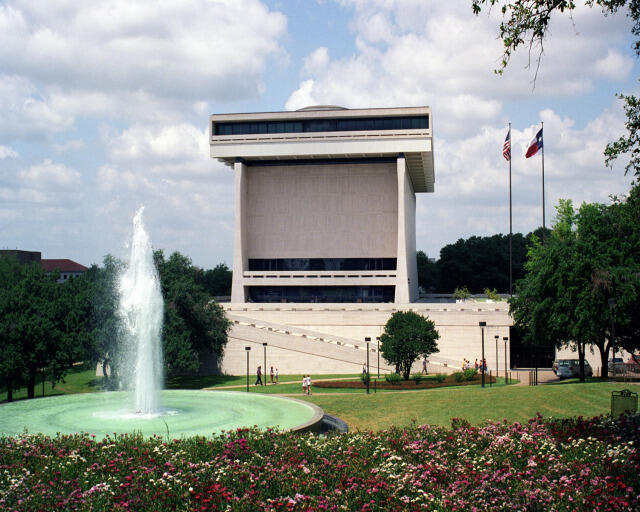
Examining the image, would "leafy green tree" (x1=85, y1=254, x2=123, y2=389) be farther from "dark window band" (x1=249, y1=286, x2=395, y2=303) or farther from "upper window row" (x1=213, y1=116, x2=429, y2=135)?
"upper window row" (x1=213, y1=116, x2=429, y2=135)

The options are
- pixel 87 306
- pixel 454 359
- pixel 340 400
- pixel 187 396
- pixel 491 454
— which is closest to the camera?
pixel 491 454

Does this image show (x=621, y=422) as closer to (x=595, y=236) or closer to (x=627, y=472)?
(x=627, y=472)

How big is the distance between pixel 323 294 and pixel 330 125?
19901mm

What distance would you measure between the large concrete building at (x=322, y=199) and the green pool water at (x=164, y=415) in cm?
4394

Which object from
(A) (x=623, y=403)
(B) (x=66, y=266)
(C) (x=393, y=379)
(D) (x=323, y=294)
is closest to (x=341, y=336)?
(D) (x=323, y=294)

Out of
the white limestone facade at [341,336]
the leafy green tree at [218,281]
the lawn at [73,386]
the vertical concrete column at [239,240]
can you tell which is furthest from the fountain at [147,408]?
the leafy green tree at [218,281]

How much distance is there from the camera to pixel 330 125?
75.0 m

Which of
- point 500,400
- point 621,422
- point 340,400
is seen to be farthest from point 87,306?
point 621,422

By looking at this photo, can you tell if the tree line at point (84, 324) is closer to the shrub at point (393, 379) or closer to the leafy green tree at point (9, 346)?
the leafy green tree at point (9, 346)

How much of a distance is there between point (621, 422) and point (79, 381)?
46.4 metres

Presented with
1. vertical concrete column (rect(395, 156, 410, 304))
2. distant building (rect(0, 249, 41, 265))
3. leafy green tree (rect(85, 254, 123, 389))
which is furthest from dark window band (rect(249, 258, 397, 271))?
distant building (rect(0, 249, 41, 265))

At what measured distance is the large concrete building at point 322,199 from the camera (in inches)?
2918

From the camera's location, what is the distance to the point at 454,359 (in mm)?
60219

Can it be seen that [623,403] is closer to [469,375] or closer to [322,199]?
[469,375]
